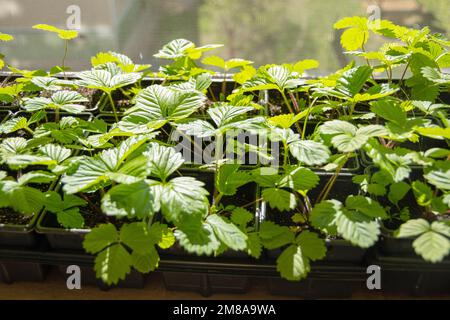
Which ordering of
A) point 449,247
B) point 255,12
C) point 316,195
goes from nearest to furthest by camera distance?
1. point 449,247
2. point 316,195
3. point 255,12

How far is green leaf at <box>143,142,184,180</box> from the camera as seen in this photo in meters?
0.76

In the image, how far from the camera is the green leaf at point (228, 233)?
28.9 inches

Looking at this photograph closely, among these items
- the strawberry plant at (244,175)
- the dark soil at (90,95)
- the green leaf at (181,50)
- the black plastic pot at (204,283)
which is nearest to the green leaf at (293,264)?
the strawberry plant at (244,175)

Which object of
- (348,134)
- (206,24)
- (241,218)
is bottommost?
(241,218)

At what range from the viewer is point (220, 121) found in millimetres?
→ 830

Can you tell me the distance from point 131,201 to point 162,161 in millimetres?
101

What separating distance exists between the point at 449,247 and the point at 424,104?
0.30 metres

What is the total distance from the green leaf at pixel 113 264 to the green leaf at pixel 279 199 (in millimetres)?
248

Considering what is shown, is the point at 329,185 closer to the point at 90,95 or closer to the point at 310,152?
the point at 310,152

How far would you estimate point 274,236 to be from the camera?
2.61 ft

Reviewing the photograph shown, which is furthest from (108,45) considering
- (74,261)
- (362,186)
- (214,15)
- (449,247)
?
(449,247)

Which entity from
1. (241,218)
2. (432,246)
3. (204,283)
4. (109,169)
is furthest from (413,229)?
(109,169)
